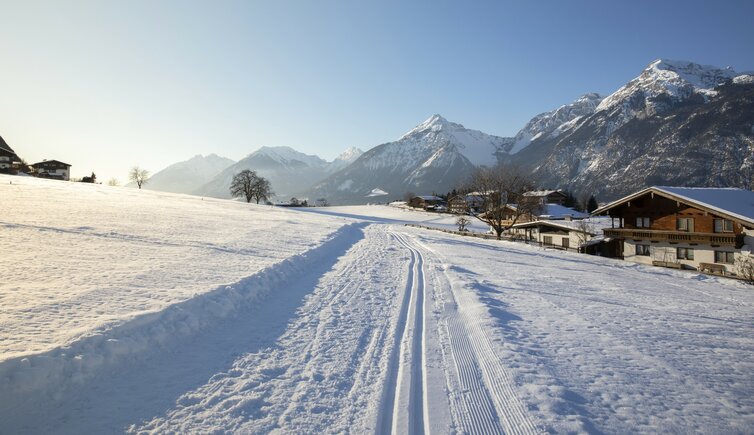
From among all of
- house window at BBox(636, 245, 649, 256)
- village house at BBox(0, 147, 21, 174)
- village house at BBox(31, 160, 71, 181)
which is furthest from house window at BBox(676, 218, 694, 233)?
village house at BBox(31, 160, 71, 181)

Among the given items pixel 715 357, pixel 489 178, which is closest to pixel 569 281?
pixel 715 357

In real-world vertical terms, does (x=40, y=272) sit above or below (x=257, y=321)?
above

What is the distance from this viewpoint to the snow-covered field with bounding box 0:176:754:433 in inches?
180

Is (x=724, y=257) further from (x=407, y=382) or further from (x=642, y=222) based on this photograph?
(x=407, y=382)

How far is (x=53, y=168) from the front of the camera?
79.2 metres

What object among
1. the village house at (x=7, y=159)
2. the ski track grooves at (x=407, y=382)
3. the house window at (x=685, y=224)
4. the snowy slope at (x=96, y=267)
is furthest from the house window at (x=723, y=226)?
the village house at (x=7, y=159)

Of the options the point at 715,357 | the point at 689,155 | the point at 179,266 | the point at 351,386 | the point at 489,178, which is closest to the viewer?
the point at 351,386

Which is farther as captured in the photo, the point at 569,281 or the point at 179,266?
the point at 569,281

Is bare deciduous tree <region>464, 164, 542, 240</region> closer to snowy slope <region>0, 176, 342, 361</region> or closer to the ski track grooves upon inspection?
snowy slope <region>0, 176, 342, 361</region>

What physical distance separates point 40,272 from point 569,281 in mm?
19462

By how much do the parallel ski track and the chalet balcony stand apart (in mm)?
31402

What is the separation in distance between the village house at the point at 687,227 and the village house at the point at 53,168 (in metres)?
111

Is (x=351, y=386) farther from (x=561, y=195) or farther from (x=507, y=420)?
(x=561, y=195)

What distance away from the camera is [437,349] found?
273 inches
